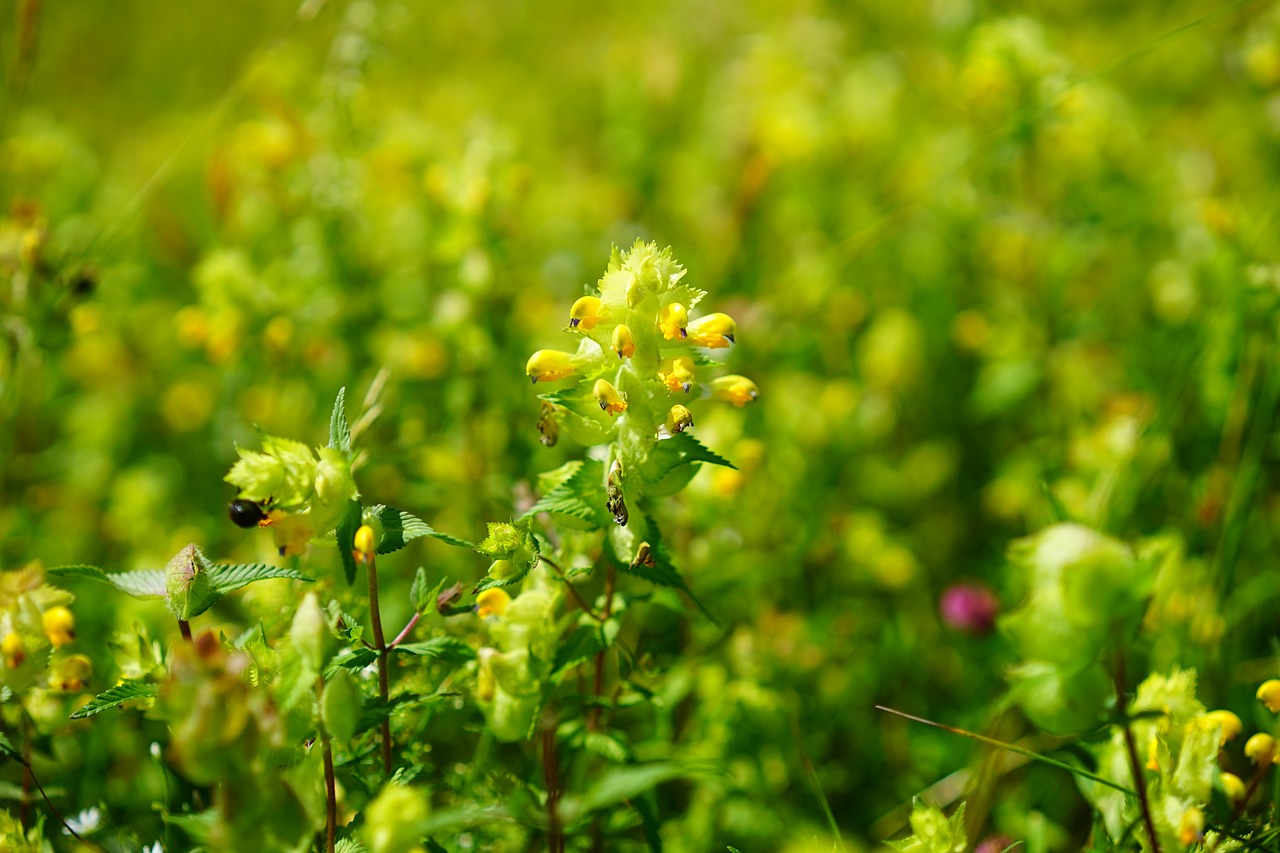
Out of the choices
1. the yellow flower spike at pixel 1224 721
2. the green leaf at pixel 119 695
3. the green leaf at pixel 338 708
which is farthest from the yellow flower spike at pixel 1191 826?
the green leaf at pixel 119 695

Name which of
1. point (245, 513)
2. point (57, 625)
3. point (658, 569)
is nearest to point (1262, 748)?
point (658, 569)

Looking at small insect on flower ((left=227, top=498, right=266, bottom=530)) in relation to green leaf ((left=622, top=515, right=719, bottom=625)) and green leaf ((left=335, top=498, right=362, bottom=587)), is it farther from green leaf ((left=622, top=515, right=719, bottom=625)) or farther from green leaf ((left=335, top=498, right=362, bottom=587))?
green leaf ((left=622, top=515, right=719, bottom=625))

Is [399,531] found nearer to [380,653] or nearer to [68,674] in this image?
[380,653]

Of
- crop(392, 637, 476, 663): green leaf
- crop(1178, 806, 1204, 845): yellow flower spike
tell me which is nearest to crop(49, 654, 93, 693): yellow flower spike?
crop(392, 637, 476, 663): green leaf

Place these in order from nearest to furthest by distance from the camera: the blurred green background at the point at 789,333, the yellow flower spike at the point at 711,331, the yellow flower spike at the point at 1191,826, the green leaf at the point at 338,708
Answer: the green leaf at the point at 338,708
the yellow flower spike at the point at 1191,826
the yellow flower spike at the point at 711,331
the blurred green background at the point at 789,333

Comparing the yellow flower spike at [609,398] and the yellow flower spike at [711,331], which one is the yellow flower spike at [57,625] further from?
the yellow flower spike at [711,331]
